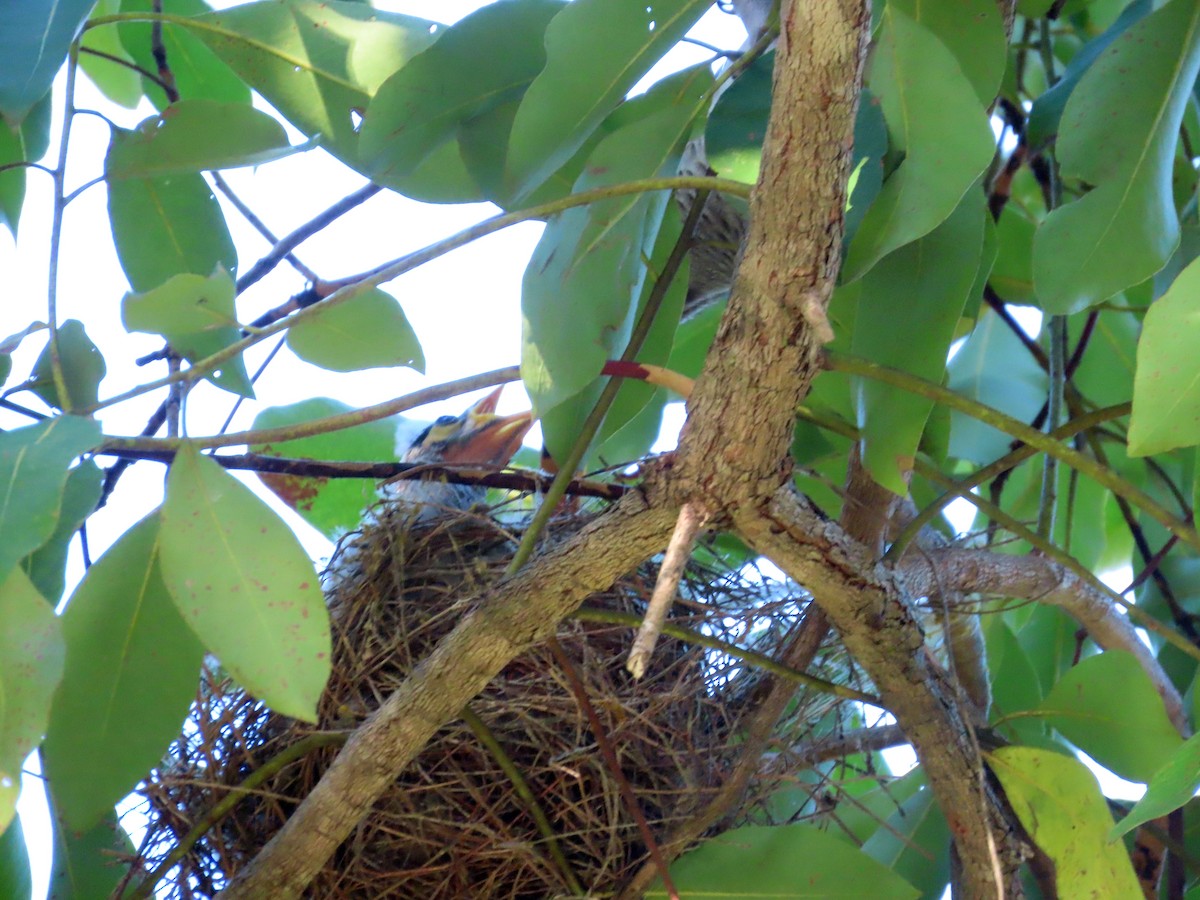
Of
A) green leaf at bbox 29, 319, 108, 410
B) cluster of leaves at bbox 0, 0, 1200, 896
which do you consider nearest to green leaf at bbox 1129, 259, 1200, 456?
cluster of leaves at bbox 0, 0, 1200, 896

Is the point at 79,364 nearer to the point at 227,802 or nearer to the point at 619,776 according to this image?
the point at 227,802

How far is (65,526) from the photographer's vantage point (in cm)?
94

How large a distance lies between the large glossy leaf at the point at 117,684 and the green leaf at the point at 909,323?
0.65 meters

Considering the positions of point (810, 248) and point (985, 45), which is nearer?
point (810, 248)

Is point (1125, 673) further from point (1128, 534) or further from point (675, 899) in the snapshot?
point (1128, 534)

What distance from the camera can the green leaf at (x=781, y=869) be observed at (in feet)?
4.01

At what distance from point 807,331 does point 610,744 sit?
2.06 ft

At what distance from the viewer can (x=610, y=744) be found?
1.29 m

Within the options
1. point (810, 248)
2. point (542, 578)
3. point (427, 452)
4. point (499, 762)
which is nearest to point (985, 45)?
point (810, 248)

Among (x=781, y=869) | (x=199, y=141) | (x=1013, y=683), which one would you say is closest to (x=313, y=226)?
(x=199, y=141)

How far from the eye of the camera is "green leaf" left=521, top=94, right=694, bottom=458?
2.97 ft

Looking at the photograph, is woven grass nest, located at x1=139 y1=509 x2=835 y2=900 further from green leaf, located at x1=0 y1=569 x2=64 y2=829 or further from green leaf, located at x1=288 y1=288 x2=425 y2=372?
green leaf, located at x1=0 y1=569 x2=64 y2=829

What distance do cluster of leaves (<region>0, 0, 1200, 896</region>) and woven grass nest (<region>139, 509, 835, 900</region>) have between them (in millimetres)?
104

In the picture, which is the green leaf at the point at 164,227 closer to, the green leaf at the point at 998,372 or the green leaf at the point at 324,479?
the green leaf at the point at 324,479
